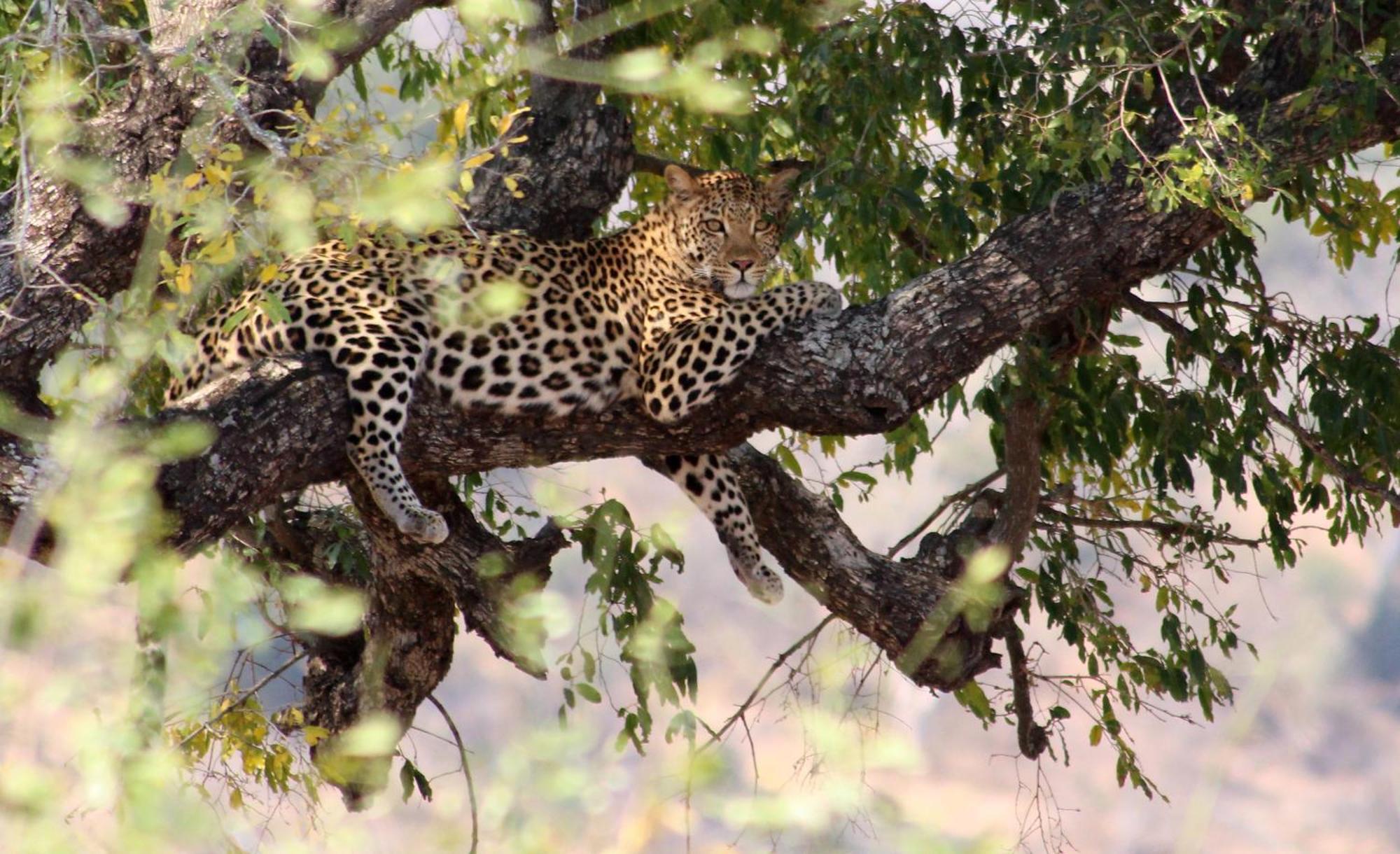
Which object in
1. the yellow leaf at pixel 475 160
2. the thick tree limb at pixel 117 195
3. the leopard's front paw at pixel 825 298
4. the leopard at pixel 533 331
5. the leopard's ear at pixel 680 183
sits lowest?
the thick tree limb at pixel 117 195

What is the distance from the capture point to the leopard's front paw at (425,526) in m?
4.76

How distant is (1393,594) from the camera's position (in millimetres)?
13555

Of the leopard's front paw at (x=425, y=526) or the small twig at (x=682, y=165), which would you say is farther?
the small twig at (x=682, y=165)

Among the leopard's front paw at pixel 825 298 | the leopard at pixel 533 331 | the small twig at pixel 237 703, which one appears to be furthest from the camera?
the leopard's front paw at pixel 825 298

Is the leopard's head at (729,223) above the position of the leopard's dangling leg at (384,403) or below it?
above

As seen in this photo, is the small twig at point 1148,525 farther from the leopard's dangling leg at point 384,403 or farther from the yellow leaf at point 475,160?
the yellow leaf at point 475,160

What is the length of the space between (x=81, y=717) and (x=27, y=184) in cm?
213

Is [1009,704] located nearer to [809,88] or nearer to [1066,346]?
[1066,346]

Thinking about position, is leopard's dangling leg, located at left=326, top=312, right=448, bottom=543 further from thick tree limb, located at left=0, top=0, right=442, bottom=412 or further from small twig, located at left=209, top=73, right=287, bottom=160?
small twig, located at left=209, top=73, right=287, bottom=160

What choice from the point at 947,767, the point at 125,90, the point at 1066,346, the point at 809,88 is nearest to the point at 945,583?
the point at 1066,346

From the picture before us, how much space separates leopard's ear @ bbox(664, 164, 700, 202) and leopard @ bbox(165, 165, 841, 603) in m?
0.15

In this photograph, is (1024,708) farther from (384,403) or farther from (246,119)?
(246,119)

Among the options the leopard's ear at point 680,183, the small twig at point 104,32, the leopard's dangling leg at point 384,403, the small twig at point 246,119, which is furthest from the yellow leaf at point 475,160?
the leopard's ear at point 680,183

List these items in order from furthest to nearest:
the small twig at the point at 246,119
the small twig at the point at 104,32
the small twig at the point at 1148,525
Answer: the small twig at the point at 1148,525 < the small twig at the point at 104,32 < the small twig at the point at 246,119
